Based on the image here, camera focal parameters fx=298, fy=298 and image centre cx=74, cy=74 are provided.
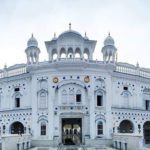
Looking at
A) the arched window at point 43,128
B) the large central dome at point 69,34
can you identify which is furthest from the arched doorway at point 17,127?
the large central dome at point 69,34

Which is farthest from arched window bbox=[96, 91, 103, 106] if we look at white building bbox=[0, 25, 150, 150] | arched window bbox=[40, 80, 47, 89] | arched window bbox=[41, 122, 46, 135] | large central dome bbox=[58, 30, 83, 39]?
large central dome bbox=[58, 30, 83, 39]

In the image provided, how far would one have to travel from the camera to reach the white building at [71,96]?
1470 inches

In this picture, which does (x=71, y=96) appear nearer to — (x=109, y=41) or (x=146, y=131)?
(x=109, y=41)

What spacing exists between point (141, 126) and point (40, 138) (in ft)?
47.2

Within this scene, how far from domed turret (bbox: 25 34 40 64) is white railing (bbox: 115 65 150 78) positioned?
11.2 meters

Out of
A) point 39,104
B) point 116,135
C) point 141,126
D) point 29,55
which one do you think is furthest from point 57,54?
point 141,126

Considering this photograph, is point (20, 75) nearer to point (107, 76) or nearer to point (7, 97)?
point (7, 97)

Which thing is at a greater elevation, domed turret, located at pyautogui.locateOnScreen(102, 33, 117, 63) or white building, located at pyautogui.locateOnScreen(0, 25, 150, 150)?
domed turret, located at pyautogui.locateOnScreen(102, 33, 117, 63)

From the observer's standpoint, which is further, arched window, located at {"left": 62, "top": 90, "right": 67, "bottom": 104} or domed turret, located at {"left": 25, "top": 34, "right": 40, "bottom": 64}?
domed turret, located at {"left": 25, "top": 34, "right": 40, "bottom": 64}

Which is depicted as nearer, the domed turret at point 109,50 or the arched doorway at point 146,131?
the domed turret at point 109,50

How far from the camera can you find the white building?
37.3 meters

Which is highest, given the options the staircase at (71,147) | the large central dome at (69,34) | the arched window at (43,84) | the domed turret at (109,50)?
the large central dome at (69,34)

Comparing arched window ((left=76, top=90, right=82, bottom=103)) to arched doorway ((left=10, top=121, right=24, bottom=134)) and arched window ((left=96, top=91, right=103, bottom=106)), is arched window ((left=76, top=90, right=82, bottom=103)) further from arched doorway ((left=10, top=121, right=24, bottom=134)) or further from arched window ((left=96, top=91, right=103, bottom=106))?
arched doorway ((left=10, top=121, right=24, bottom=134))

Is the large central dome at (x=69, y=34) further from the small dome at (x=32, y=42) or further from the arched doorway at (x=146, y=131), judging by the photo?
the arched doorway at (x=146, y=131)
